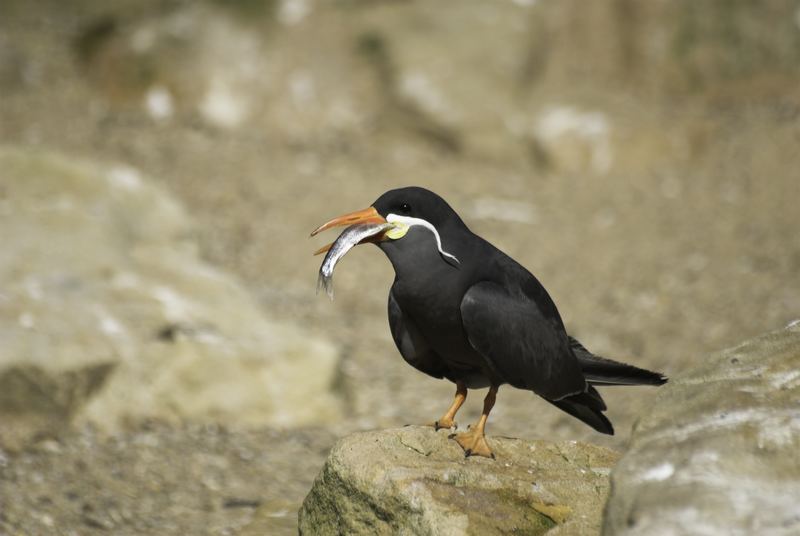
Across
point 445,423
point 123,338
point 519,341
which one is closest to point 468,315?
point 519,341

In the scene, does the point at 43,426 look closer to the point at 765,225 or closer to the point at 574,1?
the point at 765,225

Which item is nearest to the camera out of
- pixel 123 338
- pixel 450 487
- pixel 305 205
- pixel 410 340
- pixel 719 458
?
pixel 719 458

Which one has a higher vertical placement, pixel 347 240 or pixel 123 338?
pixel 347 240

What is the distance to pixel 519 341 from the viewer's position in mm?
3371

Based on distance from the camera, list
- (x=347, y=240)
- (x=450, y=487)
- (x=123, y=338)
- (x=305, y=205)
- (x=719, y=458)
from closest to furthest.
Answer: (x=719, y=458) → (x=450, y=487) → (x=347, y=240) → (x=123, y=338) → (x=305, y=205)

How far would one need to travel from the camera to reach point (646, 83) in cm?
931

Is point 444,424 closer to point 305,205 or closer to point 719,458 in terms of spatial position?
point 719,458

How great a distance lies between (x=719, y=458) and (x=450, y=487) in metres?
0.91

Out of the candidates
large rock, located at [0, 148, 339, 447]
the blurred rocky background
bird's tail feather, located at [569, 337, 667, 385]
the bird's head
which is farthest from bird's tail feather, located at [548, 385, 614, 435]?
large rock, located at [0, 148, 339, 447]

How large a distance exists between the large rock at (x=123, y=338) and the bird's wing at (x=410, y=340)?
1.90m

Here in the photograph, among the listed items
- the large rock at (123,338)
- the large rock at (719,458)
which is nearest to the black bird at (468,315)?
the large rock at (719,458)

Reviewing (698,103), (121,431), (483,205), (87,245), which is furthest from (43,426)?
(698,103)

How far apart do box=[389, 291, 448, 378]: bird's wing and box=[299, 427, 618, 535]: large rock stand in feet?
0.78

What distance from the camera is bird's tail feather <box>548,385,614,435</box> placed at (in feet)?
12.1
